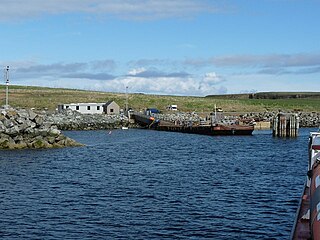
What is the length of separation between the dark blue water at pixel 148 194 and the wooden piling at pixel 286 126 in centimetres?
3010

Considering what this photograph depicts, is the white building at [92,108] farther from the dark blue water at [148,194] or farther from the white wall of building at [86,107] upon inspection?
the dark blue water at [148,194]

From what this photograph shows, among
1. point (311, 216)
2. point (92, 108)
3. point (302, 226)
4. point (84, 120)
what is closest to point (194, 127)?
point (84, 120)

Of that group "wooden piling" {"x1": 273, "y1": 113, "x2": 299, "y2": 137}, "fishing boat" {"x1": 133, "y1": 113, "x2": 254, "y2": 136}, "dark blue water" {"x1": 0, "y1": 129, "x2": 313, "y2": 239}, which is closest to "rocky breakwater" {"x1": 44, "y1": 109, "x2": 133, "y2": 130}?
"fishing boat" {"x1": 133, "y1": 113, "x2": 254, "y2": 136}

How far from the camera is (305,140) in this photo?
295 ft

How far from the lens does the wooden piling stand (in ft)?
317

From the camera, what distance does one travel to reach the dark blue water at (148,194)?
28.6m

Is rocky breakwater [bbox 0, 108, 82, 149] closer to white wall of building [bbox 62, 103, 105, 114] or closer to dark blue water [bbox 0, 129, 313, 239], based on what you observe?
dark blue water [bbox 0, 129, 313, 239]

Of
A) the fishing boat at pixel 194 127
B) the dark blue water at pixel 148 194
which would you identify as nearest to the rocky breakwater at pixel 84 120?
the fishing boat at pixel 194 127

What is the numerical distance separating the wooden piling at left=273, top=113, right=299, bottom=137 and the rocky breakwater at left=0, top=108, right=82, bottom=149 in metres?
36.5

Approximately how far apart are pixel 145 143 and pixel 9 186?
146 ft

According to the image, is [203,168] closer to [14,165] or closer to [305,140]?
[14,165]

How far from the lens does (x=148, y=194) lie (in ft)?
125

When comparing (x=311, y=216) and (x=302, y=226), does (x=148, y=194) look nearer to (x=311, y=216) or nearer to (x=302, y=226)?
(x=302, y=226)

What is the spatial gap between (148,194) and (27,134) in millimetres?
36738
